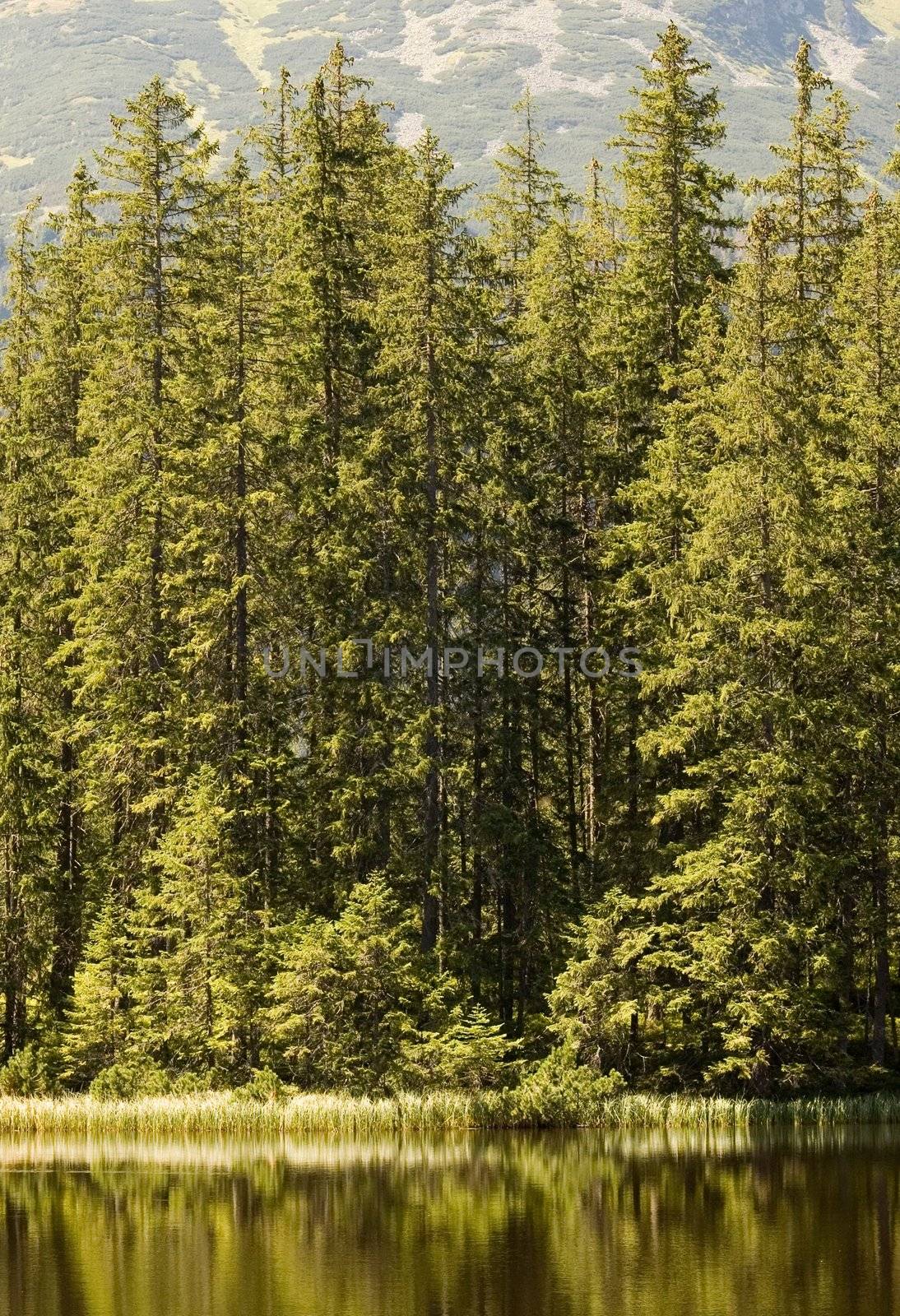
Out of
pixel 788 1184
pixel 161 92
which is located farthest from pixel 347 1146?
pixel 161 92

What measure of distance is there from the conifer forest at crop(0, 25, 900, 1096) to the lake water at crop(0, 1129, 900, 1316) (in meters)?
5.16

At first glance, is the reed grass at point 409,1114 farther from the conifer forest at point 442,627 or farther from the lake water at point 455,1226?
the lake water at point 455,1226

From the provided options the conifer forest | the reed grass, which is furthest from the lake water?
the conifer forest

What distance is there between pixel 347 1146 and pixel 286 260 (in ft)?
68.5

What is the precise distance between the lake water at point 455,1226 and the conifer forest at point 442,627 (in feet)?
16.9

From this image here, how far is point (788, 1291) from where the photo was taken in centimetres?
1731

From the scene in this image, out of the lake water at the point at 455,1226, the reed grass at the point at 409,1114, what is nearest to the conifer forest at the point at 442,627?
the reed grass at the point at 409,1114

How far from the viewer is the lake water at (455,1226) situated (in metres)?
17.3

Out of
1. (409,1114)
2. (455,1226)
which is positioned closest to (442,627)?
(409,1114)

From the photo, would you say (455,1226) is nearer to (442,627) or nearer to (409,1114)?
(409,1114)

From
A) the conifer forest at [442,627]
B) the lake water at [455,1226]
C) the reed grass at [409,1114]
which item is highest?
the conifer forest at [442,627]

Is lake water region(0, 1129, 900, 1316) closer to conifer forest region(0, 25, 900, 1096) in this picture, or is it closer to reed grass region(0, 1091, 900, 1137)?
reed grass region(0, 1091, 900, 1137)

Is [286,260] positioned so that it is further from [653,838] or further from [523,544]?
[653,838]

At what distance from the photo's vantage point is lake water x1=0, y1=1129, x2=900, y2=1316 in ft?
56.8
